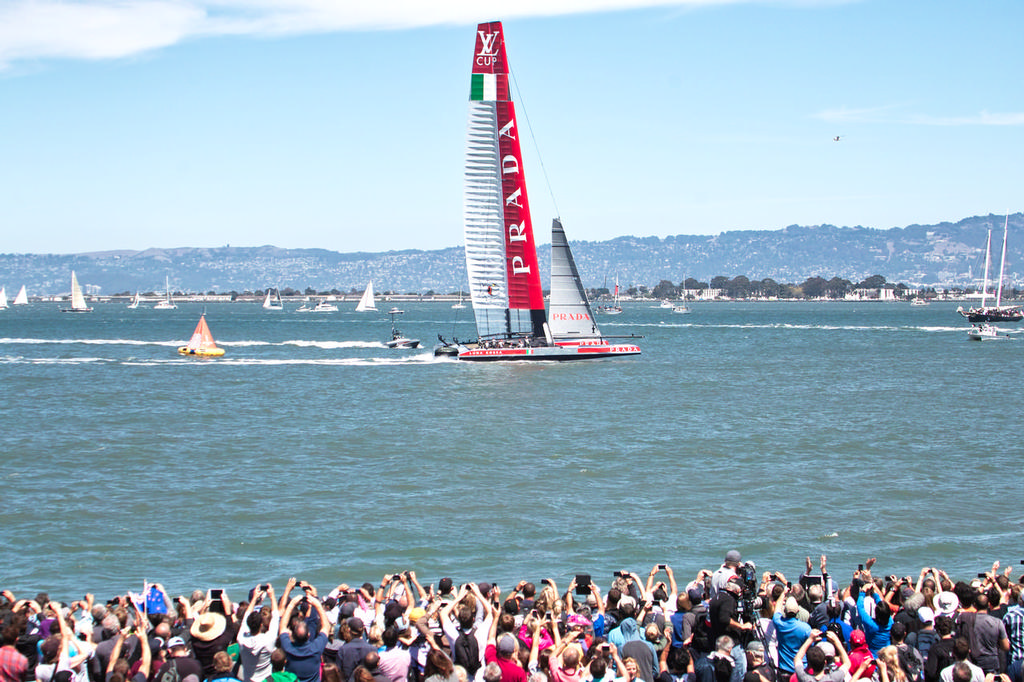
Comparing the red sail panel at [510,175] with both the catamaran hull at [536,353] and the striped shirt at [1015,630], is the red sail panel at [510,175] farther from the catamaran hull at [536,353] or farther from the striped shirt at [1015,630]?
the striped shirt at [1015,630]

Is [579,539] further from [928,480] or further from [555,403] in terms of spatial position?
[555,403]

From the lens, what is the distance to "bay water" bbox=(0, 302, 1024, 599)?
60.8ft

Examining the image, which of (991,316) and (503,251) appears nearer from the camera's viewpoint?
(503,251)

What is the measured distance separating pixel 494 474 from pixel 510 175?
33212 millimetres


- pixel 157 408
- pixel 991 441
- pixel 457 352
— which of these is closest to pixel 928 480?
pixel 991 441

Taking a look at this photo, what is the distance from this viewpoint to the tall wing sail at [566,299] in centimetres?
5994

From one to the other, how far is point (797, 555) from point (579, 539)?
3.90 meters

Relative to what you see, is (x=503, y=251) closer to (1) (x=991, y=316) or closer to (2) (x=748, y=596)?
(2) (x=748, y=596)

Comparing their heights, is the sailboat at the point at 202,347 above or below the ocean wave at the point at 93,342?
above

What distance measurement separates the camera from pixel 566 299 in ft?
197

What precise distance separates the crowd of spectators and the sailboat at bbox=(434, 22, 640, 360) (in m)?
47.9

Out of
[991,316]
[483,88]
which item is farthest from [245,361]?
[991,316]

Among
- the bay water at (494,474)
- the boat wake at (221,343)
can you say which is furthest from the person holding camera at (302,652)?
the boat wake at (221,343)

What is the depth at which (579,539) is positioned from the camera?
1958cm
